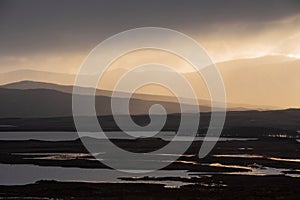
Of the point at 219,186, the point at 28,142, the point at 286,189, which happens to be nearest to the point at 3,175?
the point at 219,186

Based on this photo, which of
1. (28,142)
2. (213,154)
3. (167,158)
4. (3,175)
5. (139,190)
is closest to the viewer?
(139,190)

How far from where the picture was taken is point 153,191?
4412 centimetres

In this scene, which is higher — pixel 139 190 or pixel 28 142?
pixel 28 142

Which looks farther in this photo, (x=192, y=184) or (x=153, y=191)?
(x=192, y=184)

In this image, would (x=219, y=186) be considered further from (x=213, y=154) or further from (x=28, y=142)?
(x=28, y=142)

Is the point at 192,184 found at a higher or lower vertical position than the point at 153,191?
higher

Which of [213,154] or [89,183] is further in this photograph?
[213,154]

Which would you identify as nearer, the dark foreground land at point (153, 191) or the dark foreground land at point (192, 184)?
the dark foreground land at point (153, 191)

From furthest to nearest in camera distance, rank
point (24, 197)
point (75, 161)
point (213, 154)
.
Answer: point (213, 154) → point (75, 161) → point (24, 197)

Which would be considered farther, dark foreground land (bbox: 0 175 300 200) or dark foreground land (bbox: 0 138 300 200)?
dark foreground land (bbox: 0 138 300 200)

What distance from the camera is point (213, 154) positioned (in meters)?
82.9

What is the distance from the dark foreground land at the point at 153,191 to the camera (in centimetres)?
4186

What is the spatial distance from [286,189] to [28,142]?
6812cm

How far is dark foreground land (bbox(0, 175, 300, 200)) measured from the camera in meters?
41.9
